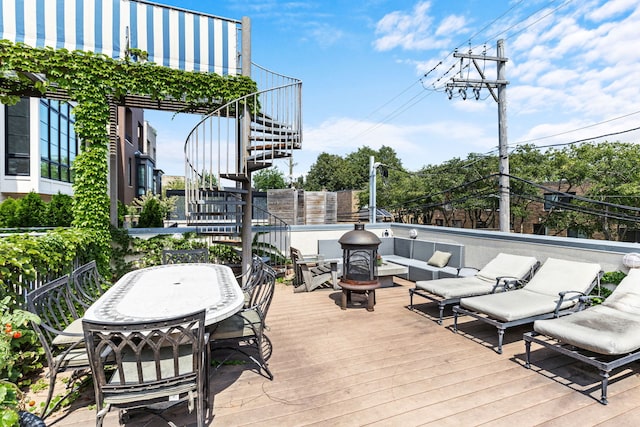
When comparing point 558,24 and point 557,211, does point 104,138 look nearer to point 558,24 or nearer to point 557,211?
point 558,24

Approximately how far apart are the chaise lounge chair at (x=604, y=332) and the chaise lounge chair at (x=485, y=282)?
113cm

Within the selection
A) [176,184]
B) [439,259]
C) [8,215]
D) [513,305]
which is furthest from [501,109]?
[176,184]

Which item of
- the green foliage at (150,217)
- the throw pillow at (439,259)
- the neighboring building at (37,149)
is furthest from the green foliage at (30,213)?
the throw pillow at (439,259)

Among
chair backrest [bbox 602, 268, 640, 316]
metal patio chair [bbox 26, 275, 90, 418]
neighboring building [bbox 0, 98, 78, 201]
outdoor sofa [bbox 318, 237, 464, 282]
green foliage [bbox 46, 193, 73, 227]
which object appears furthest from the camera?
neighboring building [bbox 0, 98, 78, 201]

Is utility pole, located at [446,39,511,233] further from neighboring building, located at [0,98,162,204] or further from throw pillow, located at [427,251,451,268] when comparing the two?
neighboring building, located at [0,98,162,204]

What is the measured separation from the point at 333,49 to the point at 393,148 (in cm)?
3466

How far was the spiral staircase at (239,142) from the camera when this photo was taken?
17.0 feet

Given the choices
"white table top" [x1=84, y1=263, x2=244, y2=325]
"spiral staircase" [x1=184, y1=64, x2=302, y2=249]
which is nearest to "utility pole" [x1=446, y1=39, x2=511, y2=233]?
"spiral staircase" [x1=184, y1=64, x2=302, y2=249]

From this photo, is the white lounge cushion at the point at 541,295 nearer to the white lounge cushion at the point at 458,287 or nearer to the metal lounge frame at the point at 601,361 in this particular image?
the white lounge cushion at the point at 458,287

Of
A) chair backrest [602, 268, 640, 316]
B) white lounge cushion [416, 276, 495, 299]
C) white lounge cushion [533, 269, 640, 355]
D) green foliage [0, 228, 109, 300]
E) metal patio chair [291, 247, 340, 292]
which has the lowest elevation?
metal patio chair [291, 247, 340, 292]

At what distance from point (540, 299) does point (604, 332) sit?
1052mm

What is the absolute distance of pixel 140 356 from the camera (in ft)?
5.78

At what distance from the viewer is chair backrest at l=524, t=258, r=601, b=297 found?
12.4 feet

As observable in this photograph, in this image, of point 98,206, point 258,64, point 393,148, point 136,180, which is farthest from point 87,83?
point 393,148
